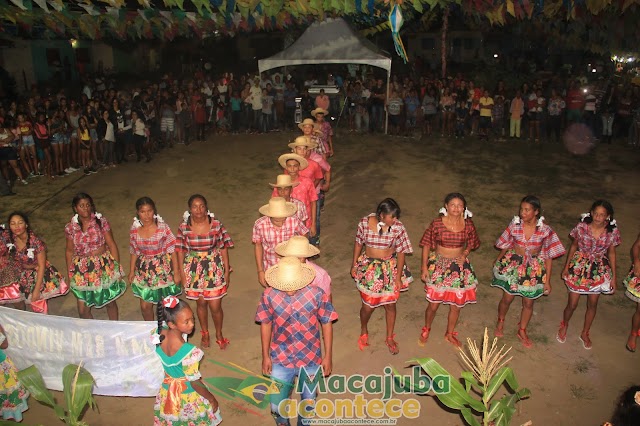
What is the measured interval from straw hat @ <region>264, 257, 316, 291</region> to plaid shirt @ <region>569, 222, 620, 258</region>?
311cm

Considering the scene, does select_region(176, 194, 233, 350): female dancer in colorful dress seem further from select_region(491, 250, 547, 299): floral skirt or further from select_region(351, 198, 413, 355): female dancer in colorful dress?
select_region(491, 250, 547, 299): floral skirt

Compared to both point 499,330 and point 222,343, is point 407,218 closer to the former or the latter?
point 499,330

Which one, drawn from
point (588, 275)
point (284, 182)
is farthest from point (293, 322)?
point (588, 275)

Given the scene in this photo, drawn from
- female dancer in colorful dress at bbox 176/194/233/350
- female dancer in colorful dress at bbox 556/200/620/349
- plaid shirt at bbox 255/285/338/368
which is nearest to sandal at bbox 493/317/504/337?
female dancer in colorful dress at bbox 556/200/620/349

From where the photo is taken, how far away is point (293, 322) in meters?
3.93

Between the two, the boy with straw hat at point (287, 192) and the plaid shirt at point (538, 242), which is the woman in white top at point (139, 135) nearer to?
the boy with straw hat at point (287, 192)

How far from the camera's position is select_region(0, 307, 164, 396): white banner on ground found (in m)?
4.50

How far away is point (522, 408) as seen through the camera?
190 inches

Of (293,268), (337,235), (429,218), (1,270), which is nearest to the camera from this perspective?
(293,268)

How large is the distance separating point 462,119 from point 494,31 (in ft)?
63.0

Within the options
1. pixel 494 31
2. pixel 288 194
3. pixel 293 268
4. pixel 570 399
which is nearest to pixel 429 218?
pixel 288 194

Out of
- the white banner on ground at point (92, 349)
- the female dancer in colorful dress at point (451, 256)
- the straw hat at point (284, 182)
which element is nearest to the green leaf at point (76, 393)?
the white banner on ground at point (92, 349)

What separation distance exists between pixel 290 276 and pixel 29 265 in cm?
312

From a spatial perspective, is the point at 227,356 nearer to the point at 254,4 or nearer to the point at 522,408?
the point at 522,408
